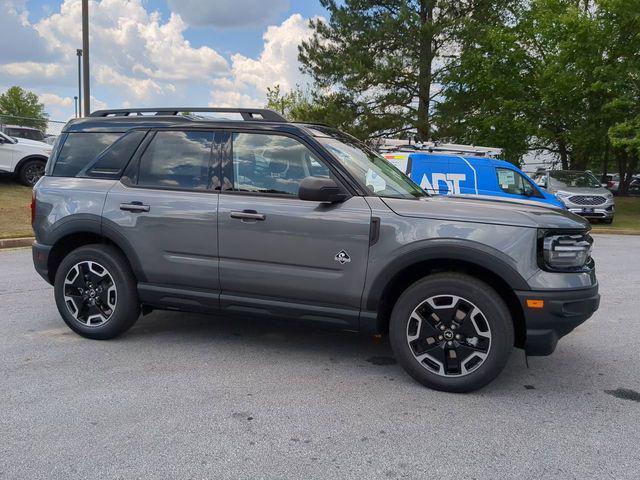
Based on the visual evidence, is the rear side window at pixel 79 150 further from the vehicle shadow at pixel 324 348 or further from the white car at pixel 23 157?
the white car at pixel 23 157

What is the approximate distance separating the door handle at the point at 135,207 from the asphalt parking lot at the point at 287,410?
1114 millimetres

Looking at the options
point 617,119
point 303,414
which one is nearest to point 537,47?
point 617,119

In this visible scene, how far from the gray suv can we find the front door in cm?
1

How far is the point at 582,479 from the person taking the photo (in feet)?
9.07

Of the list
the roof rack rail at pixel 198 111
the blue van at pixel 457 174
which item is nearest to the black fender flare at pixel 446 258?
the roof rack rail at pixel 198 111

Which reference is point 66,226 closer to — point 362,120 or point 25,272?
point 25,272

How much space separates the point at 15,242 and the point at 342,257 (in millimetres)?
8673

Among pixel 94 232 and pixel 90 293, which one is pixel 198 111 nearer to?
pixel 94 232

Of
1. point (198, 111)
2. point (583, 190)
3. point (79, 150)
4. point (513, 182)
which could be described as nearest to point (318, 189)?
point (198, 111)

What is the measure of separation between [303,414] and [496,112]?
2283 cm

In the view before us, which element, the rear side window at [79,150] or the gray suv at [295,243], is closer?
the gray suv at [295,243]

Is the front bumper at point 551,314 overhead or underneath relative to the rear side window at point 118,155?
underneath

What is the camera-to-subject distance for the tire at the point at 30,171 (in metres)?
15.5

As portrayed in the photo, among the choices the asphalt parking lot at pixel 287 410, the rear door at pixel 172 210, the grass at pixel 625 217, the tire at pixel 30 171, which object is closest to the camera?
the asphalt parking lot at pixel 287 410
